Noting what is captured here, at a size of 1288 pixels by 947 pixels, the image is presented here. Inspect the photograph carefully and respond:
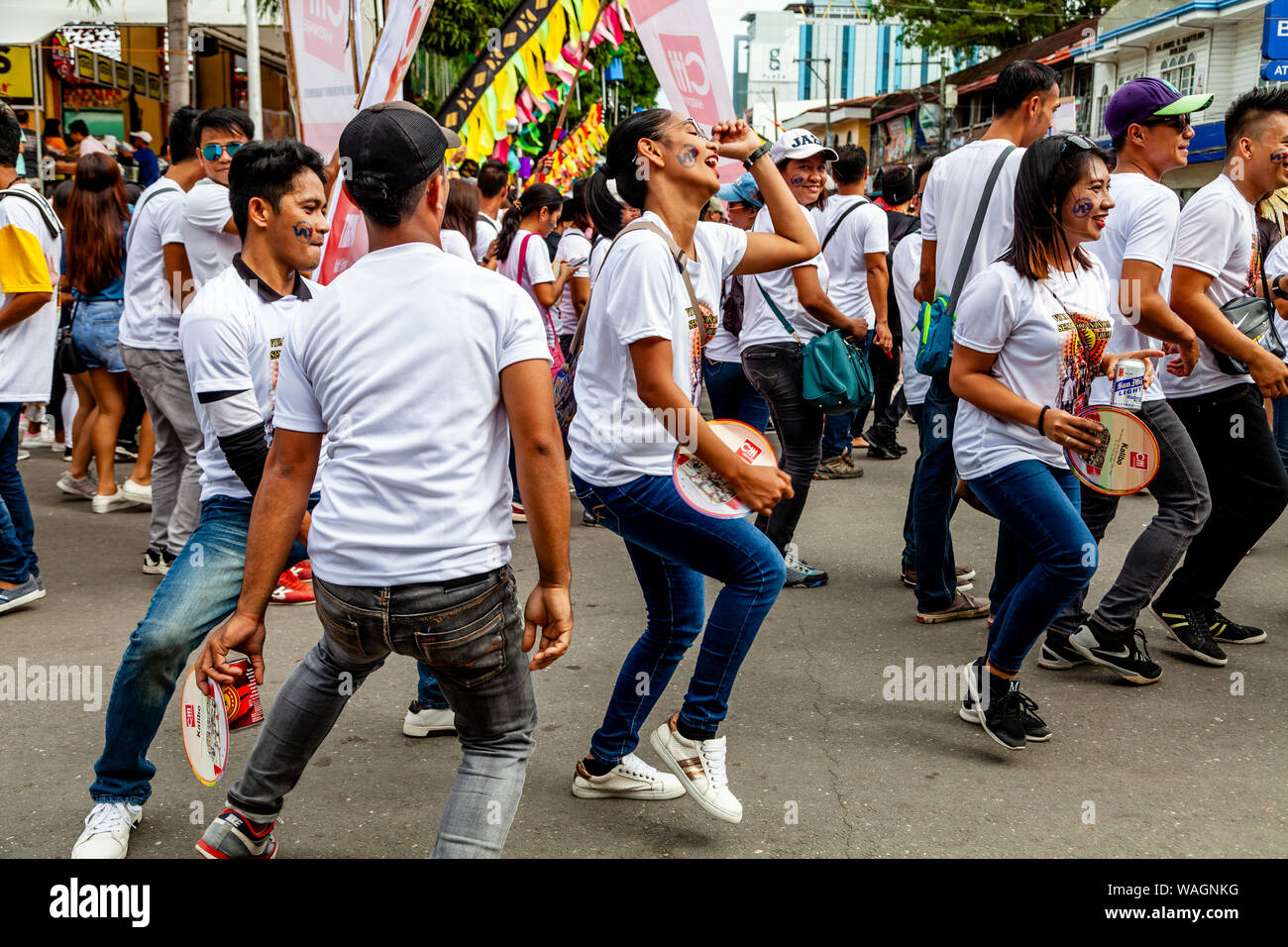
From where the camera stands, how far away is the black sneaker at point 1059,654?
4.55 m

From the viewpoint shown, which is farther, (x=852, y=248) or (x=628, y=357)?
(x=852, y=248)

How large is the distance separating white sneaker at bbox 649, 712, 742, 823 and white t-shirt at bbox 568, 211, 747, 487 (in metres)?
0.73

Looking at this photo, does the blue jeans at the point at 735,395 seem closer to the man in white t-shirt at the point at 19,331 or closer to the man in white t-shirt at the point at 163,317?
the man in white t-shirt at the point at 163,317

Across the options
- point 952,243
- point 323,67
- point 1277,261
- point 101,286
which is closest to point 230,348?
point 323,67

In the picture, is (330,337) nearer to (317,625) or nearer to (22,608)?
(317,625)

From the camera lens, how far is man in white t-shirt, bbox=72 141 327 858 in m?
3.03

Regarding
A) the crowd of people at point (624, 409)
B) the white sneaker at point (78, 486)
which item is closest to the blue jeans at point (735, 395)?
the crowd of people at point (624, 409)

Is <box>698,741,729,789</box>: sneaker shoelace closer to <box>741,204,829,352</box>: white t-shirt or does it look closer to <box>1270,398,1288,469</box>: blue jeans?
<box>741,204,829,352</box>: white t-shirt

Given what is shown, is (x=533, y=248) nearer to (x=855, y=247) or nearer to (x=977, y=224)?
(x=855, y=247)

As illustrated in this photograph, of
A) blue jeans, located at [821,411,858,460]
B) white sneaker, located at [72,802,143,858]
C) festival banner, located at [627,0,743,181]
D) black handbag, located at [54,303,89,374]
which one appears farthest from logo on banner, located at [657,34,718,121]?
black handbag, located at [54,303,89,374]

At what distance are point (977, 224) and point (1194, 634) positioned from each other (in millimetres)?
1809

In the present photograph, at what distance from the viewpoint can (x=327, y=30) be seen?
15.6 feet

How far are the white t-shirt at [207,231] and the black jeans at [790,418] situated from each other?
2471 mm
